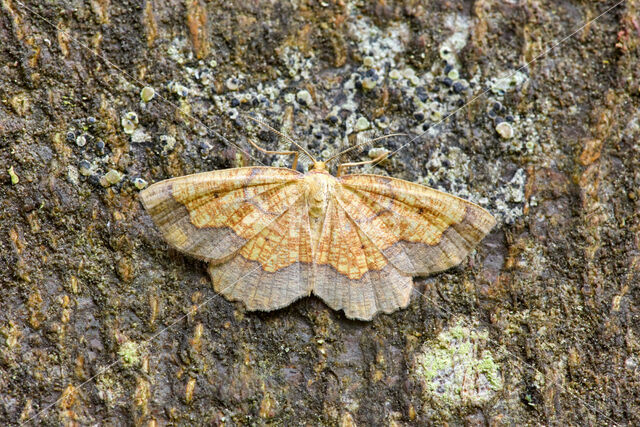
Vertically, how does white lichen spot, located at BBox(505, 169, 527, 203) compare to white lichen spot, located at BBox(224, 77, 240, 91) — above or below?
below

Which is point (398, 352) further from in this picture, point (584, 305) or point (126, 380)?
point (126, 380)

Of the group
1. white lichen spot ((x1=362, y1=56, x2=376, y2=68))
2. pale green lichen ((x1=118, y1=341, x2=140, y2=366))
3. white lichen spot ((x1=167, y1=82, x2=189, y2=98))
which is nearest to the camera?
pale green lichen ((x1=118, y1=341, x2=140, y2=366))

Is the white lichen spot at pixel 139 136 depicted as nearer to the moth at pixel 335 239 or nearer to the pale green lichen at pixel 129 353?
the moth at pixel 335 239

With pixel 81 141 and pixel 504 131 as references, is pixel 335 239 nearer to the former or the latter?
pixel 504 131

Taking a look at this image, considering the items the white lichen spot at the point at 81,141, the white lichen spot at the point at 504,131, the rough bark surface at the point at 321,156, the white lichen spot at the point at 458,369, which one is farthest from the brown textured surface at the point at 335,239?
the white lichen spot at the point at 81,141

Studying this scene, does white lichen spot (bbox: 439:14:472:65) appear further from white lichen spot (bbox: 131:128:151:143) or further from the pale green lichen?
the pale green lichen

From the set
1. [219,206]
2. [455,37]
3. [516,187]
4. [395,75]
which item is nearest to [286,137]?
[219,206]

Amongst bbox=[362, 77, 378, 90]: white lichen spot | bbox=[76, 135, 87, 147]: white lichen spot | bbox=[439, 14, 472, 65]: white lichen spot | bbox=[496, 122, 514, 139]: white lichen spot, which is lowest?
bbox=[76, 135, 87, 147]: white lichen spot

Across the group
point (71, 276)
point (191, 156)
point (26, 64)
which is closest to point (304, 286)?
point (191, 156)

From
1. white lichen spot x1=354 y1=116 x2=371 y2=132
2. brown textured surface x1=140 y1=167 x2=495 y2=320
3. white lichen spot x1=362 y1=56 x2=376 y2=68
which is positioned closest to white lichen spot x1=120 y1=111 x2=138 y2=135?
brown textured surface x1=140 y1=167 x2=495 y2=320
